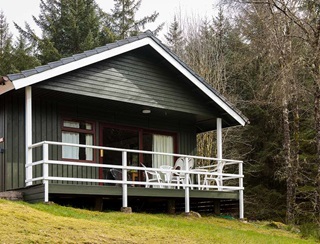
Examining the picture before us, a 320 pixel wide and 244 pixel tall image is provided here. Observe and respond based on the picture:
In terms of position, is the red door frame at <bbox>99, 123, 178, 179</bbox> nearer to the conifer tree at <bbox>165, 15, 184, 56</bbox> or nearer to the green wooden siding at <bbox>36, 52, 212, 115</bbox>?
the green wooden siding at <bbox>36, 52, 212, 115</bbox>

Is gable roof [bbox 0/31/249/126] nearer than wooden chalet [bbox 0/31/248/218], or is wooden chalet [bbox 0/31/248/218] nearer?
gable roof [bbox 0/31/249/126]

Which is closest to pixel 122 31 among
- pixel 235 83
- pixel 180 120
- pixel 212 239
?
pixel 235 83

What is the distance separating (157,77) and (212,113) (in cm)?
246

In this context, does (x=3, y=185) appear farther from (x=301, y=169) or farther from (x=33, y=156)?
(x=301, y=169)

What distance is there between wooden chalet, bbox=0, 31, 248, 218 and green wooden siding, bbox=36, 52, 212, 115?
0.10 ft

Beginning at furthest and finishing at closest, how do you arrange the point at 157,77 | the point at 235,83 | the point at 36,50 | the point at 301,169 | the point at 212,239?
the point at 36,50, the point at 235,83, the point at 301,169, the point at 157,77, the point at 212,239

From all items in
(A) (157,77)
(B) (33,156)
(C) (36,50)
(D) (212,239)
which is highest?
(C) (36,50)

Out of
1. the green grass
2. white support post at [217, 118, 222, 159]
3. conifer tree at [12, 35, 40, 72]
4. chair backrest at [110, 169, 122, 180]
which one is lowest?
the green grass

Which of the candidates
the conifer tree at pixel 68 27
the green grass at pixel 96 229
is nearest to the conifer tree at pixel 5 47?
the conifer tree at pixel 68 27

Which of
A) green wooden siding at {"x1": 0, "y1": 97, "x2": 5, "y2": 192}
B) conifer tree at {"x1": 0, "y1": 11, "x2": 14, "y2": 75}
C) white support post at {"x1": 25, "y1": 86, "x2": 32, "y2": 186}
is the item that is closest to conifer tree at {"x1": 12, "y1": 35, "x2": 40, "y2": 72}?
conifer tree at {"x1": 0, "y1": 11, "x2": 14, "y2": 75}

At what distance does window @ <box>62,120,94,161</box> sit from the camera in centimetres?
1594

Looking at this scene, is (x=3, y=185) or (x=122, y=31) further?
(x=122, y=31)

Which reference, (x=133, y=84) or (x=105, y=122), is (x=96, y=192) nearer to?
(x=105, y=122)

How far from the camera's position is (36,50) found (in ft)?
119
